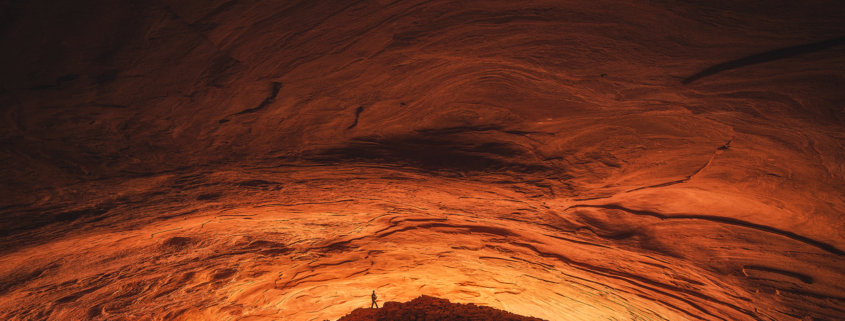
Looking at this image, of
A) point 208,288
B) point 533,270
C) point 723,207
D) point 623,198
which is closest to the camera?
point 723,207

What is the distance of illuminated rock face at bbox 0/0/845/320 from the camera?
1981mm

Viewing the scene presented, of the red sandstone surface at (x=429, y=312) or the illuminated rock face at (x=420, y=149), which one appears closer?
the illuminated rock face at (x=420, y=149)

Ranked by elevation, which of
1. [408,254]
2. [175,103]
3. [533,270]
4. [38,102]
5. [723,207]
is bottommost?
[533,270]

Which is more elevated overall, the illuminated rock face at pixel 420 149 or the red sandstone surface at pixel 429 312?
the illuminated rock face at pixel 420 149

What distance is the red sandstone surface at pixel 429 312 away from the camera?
21.0 ft

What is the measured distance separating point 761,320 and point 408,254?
4471 millimetres

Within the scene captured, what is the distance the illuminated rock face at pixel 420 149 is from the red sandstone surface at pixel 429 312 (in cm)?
152

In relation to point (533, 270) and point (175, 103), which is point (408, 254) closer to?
point (533, 270)

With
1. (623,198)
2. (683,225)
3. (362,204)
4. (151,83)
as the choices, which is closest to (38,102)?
(151,83)

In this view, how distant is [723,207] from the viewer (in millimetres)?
3578

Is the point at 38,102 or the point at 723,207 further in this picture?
the point at 723,207

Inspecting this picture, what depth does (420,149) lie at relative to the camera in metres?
3.38

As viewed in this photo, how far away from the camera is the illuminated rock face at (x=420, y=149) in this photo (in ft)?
6.50

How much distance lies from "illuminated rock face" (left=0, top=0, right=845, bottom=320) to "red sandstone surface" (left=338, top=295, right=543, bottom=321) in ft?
4.98
